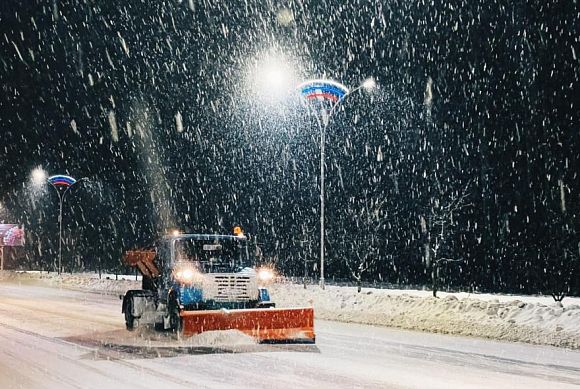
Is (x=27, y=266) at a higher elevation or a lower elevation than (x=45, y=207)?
lower

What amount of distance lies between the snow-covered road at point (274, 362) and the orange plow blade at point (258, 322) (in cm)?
22

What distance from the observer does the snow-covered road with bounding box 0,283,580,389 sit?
8984mm

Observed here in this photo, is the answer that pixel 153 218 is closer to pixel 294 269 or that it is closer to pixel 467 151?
pixel 294 269

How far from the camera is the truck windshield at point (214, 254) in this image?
13.5 meters

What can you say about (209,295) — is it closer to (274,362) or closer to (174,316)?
(174,316)

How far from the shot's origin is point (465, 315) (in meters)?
17.8

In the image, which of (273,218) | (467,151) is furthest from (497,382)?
(273,218)

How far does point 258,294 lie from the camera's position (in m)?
13.4

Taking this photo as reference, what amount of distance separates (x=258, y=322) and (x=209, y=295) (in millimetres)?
1155

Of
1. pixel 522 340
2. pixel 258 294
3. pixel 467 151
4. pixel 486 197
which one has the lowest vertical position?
pixel 522 340

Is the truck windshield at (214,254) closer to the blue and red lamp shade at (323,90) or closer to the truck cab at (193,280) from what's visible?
the truck cab at (193,280)

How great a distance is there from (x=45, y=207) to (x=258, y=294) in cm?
9294

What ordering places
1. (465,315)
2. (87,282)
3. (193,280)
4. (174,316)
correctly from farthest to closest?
(87,282), (465,315), (193,280), (174,316)

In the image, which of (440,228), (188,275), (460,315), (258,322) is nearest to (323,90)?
(440,228)
